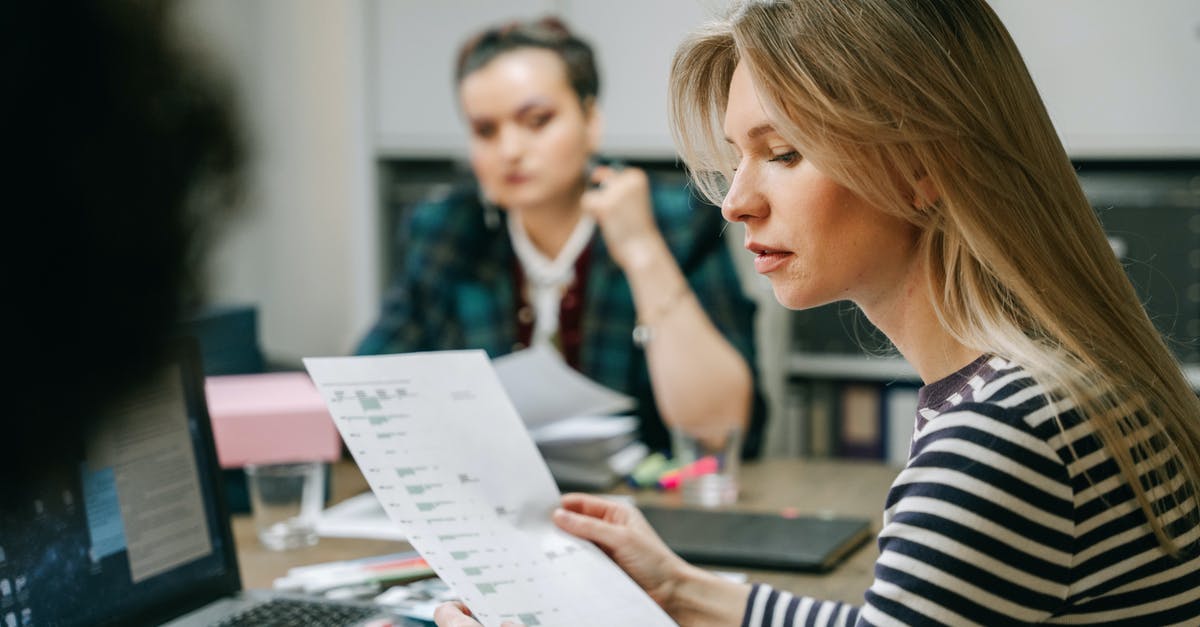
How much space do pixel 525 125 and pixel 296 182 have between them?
1448mm

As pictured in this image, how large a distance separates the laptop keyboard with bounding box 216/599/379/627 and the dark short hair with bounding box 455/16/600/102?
45.8 inches

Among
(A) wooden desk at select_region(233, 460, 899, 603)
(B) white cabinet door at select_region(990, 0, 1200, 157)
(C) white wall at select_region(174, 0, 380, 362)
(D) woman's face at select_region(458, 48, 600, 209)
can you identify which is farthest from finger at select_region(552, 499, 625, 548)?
(C) white wall at select_region(174, 0, 380, 362)

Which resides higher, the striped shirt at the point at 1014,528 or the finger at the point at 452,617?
the striped shirt at the point at 1014,528

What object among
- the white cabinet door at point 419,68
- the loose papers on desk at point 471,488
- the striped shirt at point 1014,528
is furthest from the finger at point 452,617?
the white cabinet door at point 419,68

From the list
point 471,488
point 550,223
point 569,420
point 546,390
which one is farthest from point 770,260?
point 550,223

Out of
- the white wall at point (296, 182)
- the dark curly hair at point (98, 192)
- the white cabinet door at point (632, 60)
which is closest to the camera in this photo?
the dark curly hair at point (98, 192)

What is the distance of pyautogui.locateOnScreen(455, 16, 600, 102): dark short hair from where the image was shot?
77.5 inches

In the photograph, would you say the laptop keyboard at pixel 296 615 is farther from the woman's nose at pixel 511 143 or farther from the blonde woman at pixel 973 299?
the woman's nose at pixel 511 143

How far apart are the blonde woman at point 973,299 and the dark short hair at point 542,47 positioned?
1187mm

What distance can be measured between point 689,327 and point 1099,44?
1.12 meters

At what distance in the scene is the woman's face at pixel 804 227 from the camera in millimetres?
755

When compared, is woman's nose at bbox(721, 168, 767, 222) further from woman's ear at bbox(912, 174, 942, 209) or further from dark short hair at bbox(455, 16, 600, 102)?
dark short hair at bbox(455, 16, 600, 102)

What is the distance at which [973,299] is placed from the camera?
0.74 meters

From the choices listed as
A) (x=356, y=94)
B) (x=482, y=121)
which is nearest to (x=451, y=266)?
(x=482, y=121)
